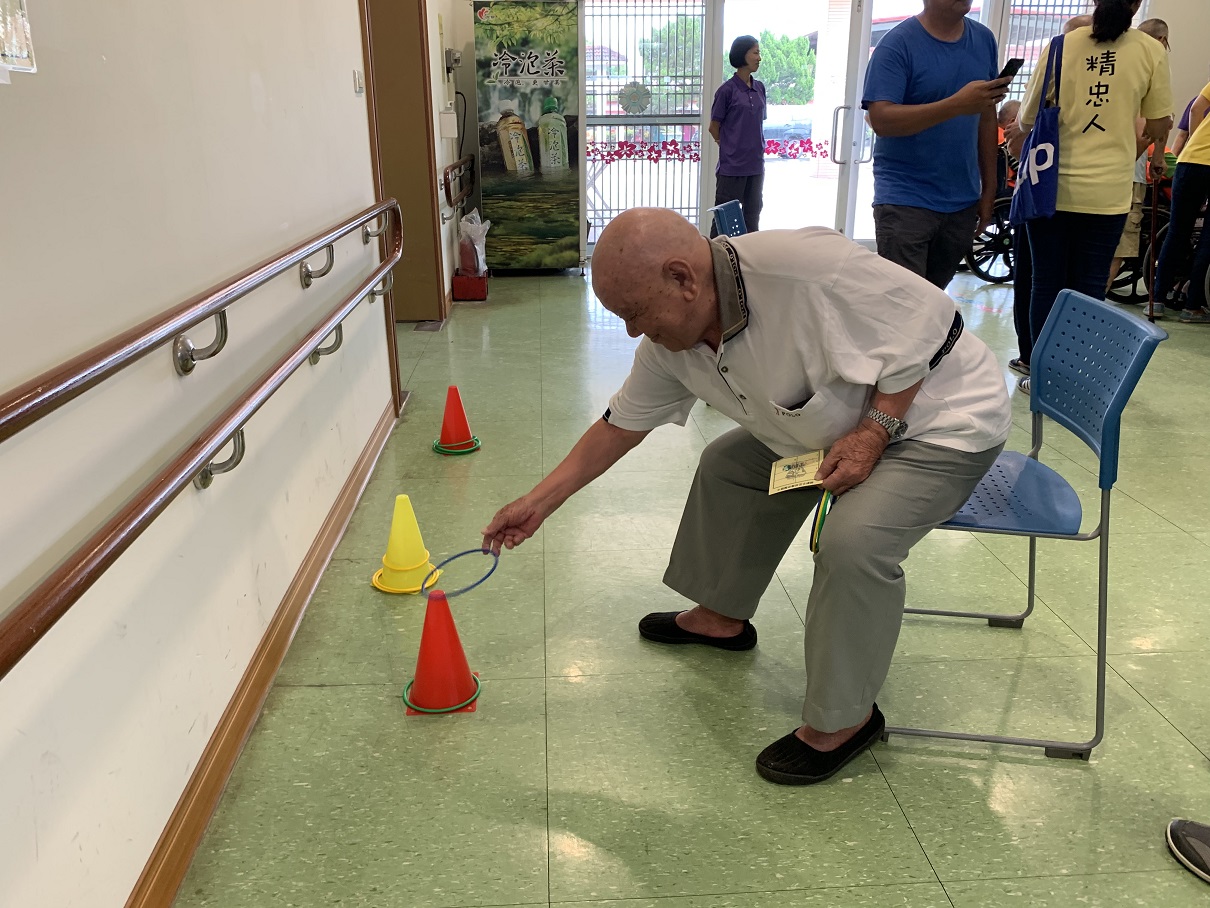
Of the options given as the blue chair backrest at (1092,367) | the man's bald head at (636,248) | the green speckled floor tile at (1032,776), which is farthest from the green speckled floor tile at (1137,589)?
the man's bald head at (636,248)

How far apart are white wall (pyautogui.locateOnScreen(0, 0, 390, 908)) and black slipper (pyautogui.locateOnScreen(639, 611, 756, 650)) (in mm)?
865

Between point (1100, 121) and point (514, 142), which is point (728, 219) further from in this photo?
point (514, 142)

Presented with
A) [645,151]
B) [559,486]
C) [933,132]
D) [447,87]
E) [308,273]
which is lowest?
[559,486]

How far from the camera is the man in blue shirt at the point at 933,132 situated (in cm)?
293

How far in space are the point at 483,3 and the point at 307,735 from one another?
551 cm

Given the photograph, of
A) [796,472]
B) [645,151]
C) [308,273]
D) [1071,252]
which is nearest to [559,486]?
[796,472]

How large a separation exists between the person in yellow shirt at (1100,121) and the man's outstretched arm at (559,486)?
2.60 metres

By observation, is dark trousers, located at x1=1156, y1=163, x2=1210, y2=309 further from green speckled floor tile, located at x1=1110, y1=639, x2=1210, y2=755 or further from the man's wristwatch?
the man's wristwatch

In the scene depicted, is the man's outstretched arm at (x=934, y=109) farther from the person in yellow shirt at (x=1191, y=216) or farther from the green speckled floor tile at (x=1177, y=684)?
the person in yellow shirt at (x=1191, y=216)

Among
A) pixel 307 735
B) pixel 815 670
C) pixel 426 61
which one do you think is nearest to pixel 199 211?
pixel 307 735

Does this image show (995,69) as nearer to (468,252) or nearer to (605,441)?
(605,441)

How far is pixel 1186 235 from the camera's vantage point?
5.01 m

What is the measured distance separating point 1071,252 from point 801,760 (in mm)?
2873

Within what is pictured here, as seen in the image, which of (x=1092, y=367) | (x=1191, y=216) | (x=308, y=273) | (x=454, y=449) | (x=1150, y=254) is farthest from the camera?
(x=1150, y=254)
